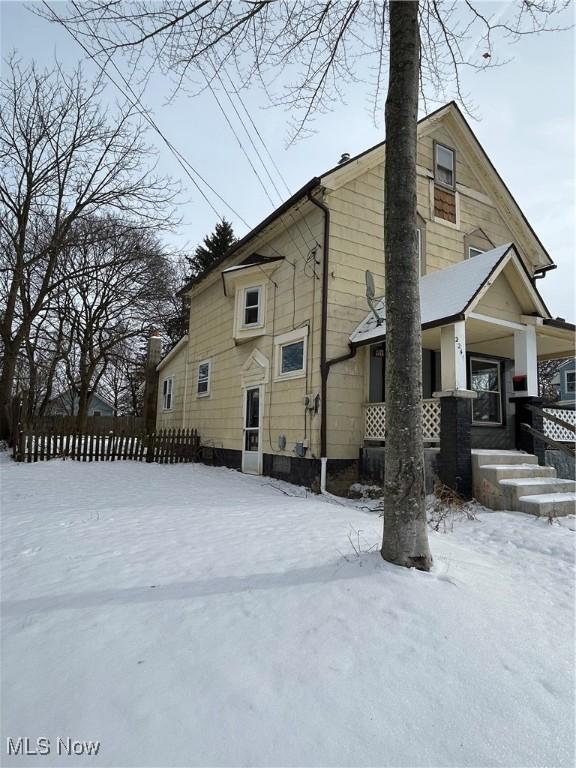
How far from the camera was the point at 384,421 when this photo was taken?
8.76m

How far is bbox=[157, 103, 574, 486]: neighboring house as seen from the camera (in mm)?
8297

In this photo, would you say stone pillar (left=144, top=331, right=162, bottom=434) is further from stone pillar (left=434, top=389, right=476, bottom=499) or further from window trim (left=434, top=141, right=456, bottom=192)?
stone pillar (left=434, top=389, right=476, bottom=499)

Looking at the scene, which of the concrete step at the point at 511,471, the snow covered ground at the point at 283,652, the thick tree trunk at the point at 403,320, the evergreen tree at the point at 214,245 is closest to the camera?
the snow covered ground at the point at 283,652

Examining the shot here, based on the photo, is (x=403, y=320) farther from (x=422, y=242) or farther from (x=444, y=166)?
(x=444, y=166)

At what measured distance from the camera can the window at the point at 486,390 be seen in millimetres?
10039

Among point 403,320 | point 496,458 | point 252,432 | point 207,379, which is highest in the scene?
point 207,379

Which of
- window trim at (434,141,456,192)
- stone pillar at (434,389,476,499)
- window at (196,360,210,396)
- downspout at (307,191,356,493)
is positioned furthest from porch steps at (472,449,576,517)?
window at (196,360,210,396)

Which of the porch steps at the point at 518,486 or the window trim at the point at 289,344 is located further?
the window trim at the point at 289,344

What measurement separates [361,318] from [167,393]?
11.9m

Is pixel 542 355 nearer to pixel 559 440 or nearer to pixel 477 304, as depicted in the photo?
pixel 559 440

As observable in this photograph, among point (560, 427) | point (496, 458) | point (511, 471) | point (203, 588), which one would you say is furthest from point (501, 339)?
point (203, 588)

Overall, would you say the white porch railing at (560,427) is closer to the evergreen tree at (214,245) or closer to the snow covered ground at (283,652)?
the snow covered ground at (283,652)

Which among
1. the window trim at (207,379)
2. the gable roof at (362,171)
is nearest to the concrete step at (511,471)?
the gable roof at (362,171)

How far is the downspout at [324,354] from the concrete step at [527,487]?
3.31 metres
